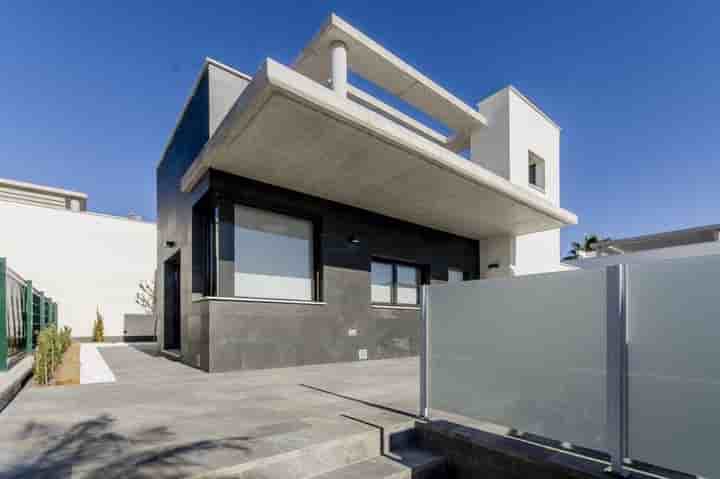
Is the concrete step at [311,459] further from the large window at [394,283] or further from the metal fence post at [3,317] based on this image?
the large window at [394,283]

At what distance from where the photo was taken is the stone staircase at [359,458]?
7.74 ft

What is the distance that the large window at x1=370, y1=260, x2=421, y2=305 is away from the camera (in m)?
9.34

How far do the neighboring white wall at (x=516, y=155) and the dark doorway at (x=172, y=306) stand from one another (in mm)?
9149

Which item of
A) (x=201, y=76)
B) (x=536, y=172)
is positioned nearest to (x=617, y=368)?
(x=201, y=76)

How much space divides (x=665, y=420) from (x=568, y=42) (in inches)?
412

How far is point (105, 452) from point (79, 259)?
1678 cm

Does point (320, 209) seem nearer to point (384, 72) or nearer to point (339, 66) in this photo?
point (339, 66)

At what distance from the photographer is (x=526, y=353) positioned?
2.71 meters

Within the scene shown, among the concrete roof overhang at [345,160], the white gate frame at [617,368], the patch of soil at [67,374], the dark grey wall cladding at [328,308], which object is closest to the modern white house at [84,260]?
the patch of soil at [67,374]

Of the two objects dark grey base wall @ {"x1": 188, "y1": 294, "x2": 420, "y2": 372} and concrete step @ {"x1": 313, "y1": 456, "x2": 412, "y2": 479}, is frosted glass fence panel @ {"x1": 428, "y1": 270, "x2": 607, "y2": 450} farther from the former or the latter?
dark grey base wall @ {"x1": 188, "y1": 294, "x2": 420, "y2": 372}

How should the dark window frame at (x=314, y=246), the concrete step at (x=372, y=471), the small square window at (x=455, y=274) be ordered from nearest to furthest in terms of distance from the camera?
the concrete step at (x=372, y=471) < the dark window frame at (x=314, y=246) < the small square window at (x=455, y=274)

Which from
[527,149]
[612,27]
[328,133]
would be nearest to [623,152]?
[527,149]

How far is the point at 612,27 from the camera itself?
8234mm

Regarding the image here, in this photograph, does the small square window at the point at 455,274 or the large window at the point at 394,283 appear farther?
the small square window at the point at 455,274
